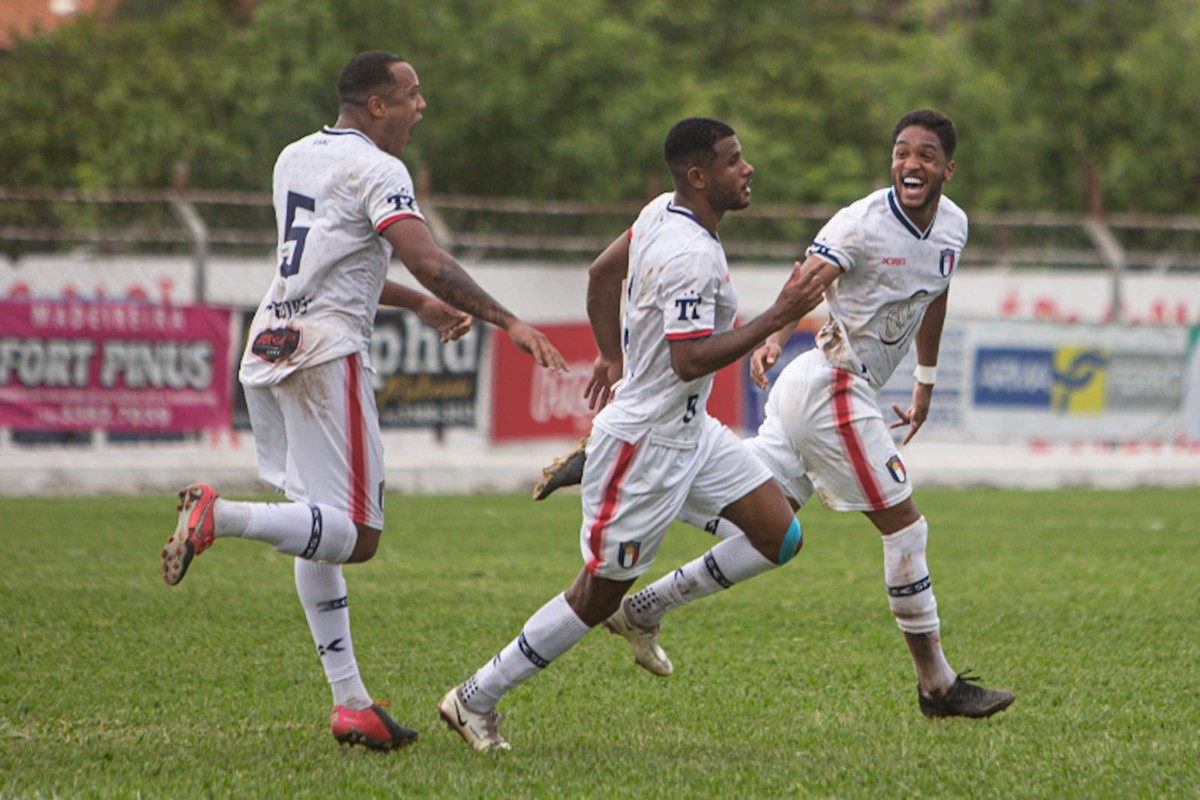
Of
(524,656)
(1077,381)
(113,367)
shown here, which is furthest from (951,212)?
(1077,381)

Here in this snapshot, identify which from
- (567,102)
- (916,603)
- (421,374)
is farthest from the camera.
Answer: (567,102)

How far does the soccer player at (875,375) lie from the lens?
21.4 ft

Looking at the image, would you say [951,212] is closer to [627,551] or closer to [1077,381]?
[627,551]

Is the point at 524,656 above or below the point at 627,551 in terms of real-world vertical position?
below

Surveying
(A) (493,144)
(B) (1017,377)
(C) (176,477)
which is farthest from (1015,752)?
(A) (493,144)

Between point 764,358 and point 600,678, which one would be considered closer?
point 764,358

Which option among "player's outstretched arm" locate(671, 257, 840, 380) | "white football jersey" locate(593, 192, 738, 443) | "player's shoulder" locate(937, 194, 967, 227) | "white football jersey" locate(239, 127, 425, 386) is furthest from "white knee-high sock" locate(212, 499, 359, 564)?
"player's shoulder" locate(937, 194, 967, 227)

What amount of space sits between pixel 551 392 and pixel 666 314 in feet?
37.8

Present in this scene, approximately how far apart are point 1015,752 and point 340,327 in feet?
8.69

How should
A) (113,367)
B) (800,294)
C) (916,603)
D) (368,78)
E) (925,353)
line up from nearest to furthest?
(800,294) < (368,78) < (916,603) < (925,353) < (113,367)

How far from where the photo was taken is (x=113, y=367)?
1498 cm

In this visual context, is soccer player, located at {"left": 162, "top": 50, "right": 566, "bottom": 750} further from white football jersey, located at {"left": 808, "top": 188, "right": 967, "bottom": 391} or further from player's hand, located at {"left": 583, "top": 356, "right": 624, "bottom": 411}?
white football jersey, located at {"left": 808, "top": 188, "right": 967, "bottom": 391}

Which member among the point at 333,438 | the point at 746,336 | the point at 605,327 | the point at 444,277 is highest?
the point at 444,277

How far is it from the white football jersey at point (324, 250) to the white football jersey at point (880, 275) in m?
1.72
